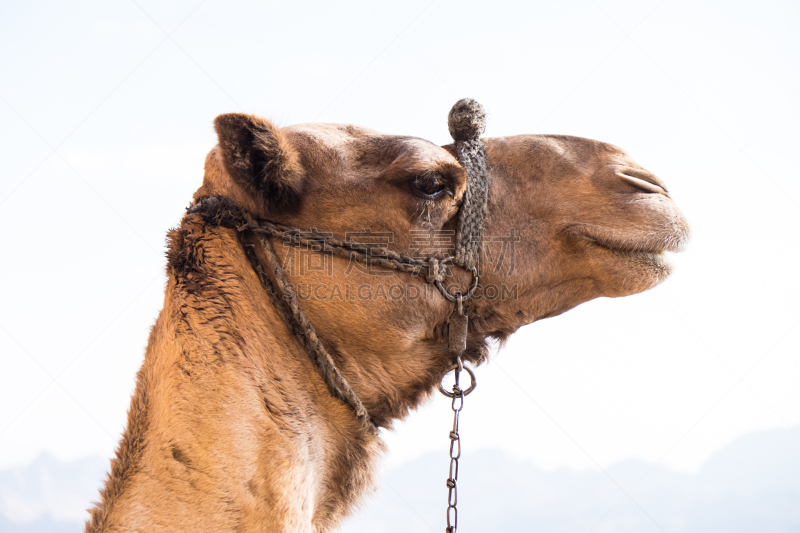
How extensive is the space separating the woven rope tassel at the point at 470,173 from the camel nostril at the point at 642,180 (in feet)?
1.88

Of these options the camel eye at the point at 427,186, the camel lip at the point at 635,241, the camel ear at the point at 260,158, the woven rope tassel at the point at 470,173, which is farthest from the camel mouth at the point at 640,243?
the camel ear at the point at 260,158

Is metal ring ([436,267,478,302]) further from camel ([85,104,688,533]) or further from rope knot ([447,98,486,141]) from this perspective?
rope knot ([447,98,486,141])

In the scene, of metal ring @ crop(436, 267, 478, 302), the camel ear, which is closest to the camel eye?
metal ring @ crop(436, 267, 478, 302)

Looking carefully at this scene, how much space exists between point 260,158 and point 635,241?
1.53 meters

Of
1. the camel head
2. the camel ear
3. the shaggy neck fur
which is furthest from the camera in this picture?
the camel head

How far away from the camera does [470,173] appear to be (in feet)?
9.64

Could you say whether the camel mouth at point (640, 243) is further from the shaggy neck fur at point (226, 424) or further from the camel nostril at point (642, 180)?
the shaggy neck fur at point (226, 424)

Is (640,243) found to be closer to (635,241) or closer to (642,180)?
(635,241)

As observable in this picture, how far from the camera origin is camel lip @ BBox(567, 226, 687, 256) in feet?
8.93

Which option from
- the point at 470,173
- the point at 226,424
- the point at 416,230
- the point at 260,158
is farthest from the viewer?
the point at 470,173

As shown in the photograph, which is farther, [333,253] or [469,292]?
[469,292]

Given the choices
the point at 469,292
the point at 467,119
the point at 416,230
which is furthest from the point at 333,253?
the point at 467,119

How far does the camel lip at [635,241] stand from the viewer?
2.72 m

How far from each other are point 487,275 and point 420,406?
0.64 metres
